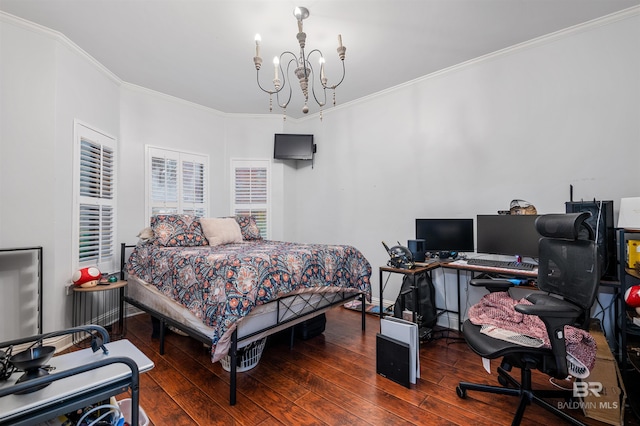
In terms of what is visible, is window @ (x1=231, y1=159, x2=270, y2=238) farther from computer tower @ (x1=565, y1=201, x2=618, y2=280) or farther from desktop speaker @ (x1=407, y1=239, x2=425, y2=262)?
computer tower @ (x1=565, y1=201, x2=618, y2=280)

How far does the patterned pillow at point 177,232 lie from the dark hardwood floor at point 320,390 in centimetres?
101

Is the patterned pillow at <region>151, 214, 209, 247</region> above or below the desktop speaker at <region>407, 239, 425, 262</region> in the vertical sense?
above

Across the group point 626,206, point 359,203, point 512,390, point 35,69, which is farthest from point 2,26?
point 626,206

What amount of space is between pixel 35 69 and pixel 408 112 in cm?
374

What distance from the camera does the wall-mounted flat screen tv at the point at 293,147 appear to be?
454cm

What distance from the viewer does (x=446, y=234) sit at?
301 cm

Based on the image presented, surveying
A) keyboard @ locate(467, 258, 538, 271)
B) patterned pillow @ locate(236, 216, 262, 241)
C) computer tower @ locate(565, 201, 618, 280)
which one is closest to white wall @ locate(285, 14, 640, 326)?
computer tower @ locate(565, 201, 618, 280)

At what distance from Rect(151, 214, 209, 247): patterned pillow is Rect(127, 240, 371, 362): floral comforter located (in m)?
0.13

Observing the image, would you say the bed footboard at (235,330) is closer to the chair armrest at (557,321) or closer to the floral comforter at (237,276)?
the floral comforter at (237,276)

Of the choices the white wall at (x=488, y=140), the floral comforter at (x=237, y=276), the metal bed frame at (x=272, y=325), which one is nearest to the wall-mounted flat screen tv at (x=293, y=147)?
the white wall at (x=488, y=140)

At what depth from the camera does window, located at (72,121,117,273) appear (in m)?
2.83

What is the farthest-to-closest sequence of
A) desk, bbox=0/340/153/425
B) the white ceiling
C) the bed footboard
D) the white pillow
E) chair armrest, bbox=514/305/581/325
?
the white pillow → the white ceiling → the bed footboard → chair armrest, bbox=514/305/581/325 → desk, bbox=0/340/153/425

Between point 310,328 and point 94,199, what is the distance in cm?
266

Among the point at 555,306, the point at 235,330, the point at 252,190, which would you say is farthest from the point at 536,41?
the point at 252,190
